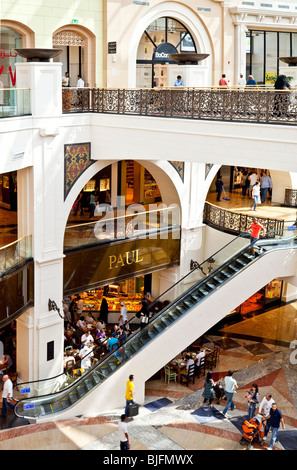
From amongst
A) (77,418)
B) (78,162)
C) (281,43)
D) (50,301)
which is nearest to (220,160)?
(78,162)

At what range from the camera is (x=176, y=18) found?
21188 mm

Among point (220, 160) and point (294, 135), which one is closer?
point (294, 135)

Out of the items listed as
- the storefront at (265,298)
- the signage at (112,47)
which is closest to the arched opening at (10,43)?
the signage at (112,47)

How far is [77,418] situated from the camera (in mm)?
15195

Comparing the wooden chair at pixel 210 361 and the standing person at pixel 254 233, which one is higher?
the standing person at pixel 254 233

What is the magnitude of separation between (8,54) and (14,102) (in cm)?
390

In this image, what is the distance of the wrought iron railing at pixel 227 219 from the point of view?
20.2 m

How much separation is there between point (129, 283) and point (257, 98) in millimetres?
9617

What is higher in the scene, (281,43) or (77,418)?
(281,43)

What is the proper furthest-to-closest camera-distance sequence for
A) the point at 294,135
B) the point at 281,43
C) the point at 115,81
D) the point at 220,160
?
the point at 281,43, the point at 115,81, the point at 220,160, the point at 294,135

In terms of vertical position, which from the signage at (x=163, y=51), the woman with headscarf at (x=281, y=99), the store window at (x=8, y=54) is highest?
the signage at (x=163, y=51)

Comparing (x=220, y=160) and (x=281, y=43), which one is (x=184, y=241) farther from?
(x=281, y=43)

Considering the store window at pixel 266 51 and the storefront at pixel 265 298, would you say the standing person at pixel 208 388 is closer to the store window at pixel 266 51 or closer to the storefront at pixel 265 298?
the storefront at pixel 265 298

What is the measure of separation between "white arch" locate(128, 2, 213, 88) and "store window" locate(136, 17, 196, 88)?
0.22m
